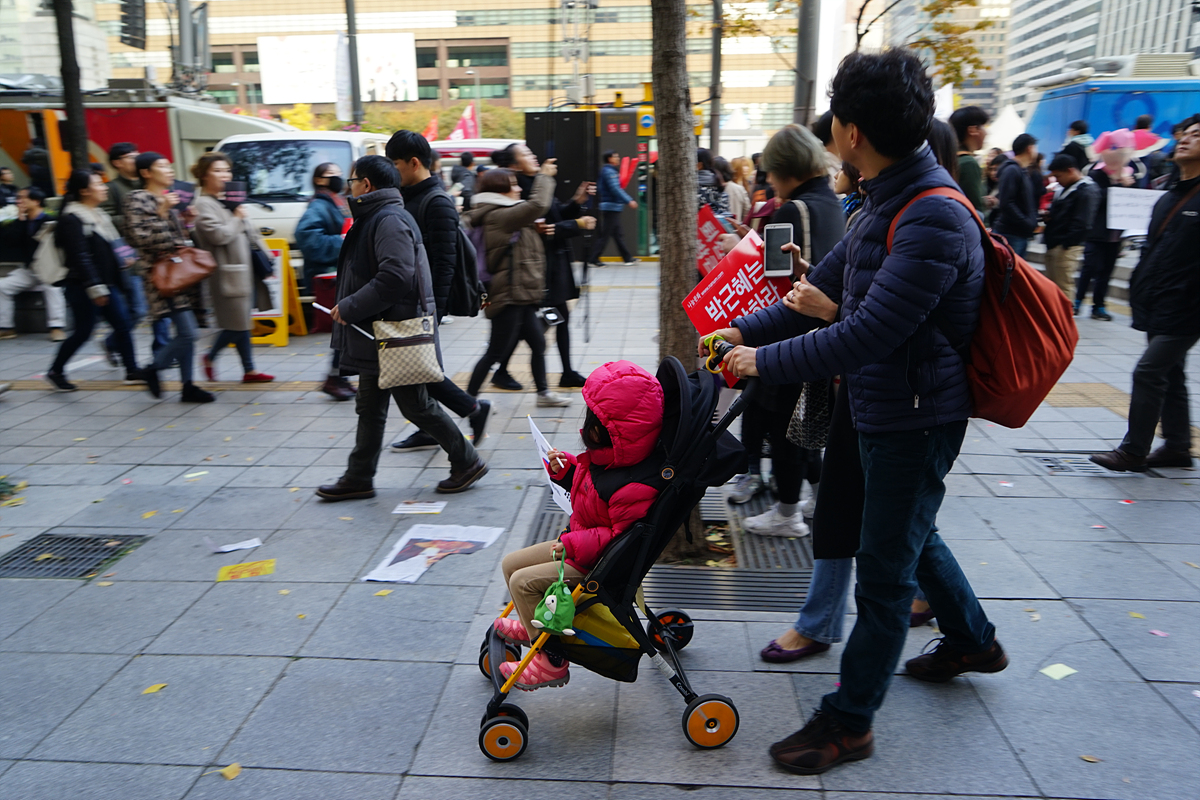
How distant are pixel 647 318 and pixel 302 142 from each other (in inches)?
193

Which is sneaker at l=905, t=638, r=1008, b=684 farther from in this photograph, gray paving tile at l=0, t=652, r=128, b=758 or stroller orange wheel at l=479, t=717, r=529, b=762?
gray paving tile at l=0, t=652, r=128, b=758

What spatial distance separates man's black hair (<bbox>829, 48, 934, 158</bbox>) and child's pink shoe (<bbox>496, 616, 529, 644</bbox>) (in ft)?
6.18

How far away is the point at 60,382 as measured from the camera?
25.3 ft

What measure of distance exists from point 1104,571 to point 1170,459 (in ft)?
6.25

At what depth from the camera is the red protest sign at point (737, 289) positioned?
362 centimetres

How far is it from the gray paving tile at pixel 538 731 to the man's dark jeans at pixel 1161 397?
383 cm

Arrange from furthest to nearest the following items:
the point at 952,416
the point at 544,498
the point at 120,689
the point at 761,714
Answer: the point at 544,498, the point at 120,689, the point at 761,714, the point at 952,416

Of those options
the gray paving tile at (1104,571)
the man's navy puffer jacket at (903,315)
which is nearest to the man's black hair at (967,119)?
the gray paving tile at (1104,571)

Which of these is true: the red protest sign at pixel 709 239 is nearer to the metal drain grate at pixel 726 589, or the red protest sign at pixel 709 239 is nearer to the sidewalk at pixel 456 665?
the sidewalk at pixel 456 665

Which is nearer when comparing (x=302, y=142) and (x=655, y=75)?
(x=655, y=75)

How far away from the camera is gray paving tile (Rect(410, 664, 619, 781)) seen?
275cm

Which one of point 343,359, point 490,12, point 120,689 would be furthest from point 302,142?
point 490,12

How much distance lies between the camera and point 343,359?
16.8 ft

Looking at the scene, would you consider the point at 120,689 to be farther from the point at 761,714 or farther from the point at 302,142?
the point at 302,142
